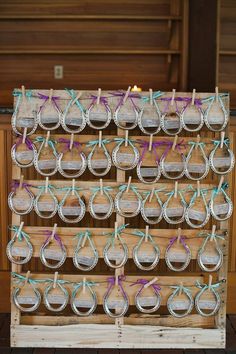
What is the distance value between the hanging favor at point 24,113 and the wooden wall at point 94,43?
2.40 m

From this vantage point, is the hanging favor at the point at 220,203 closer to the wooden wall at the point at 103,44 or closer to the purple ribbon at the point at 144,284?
the purple ribbon at the point at 144,284

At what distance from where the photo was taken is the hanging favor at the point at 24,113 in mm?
2688

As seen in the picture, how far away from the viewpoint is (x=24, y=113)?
2.69 metres

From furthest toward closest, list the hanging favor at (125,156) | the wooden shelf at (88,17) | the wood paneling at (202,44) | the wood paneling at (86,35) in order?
the wood paneling at (86,35)
the wooden shelf at (88,17)
the wood paneling at (202,44)
the hanging favor at (125,156)

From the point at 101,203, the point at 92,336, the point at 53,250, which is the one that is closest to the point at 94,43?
the point at 101,203

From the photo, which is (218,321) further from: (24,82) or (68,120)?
(24,82)

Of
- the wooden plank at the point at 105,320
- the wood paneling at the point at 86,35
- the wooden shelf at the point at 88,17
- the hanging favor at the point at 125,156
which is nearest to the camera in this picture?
the hanging favor at the point at 125,156

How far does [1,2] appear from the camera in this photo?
4973mm

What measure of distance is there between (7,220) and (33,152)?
596mm

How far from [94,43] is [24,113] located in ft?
8.30

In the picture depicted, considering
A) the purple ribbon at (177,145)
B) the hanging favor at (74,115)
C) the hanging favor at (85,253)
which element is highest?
the hanging favor at (74,115)

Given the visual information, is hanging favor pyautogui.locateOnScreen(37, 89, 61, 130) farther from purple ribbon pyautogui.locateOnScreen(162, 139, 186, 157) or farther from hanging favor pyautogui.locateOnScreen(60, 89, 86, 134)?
purple ribbon pyautogui.locateOnScreen(162, 139, 186, 157)

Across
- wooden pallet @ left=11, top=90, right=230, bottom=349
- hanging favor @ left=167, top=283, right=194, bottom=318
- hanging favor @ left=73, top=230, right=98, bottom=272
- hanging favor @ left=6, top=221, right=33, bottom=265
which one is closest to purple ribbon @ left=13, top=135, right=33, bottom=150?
wooden pallet @ left=11, top=90, right=230, bottom=349

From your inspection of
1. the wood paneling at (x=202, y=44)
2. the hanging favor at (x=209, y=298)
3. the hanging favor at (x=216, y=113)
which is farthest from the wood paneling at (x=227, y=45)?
the hanging favor at (x=209, y=298)
